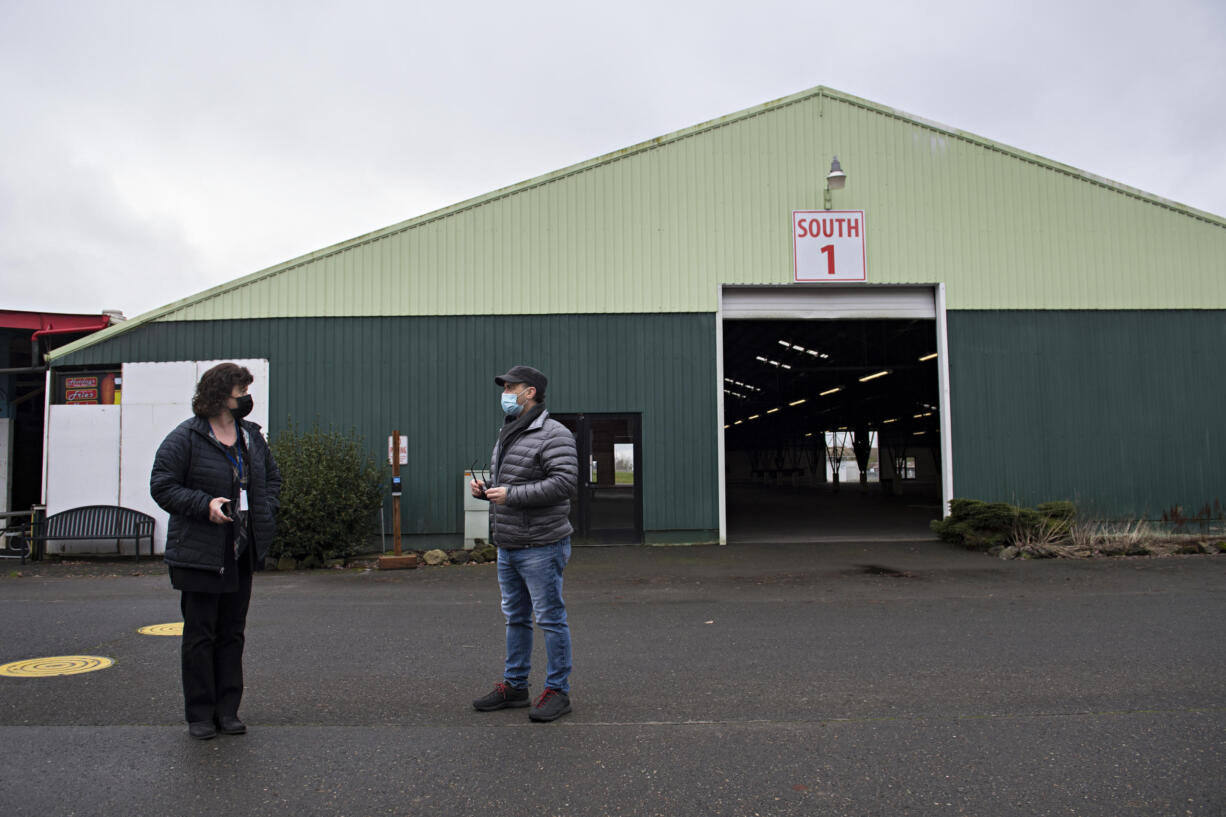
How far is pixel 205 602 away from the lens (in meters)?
4.19

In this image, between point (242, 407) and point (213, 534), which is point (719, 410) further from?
point (213, 534)

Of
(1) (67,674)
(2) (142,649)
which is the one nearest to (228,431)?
(1) (67,674)

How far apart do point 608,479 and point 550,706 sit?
9799 mm

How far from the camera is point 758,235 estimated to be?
1443 centimetres

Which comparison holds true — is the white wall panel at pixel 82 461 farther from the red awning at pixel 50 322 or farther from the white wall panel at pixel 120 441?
the red awning at pixel 50 322

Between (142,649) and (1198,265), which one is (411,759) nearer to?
(142,649)

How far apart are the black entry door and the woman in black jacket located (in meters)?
9.56

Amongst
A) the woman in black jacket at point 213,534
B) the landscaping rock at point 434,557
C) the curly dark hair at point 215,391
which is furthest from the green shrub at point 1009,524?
the curly dark hair at point 215,391

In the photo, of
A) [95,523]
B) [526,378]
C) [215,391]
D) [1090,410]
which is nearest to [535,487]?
[526,378]

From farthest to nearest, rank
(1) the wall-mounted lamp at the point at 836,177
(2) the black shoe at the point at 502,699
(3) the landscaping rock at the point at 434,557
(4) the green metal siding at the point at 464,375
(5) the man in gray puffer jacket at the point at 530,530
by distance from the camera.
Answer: (4) the green metal siding at the point at 464,375 → (1) the wall-mounted lamp at the point at 836,177 → (3) the landscaping rock at the point at 434,557 → (2) the black shoe at the point at 502,699 → (5) the man in gray puffer jacket at the point at 530,530

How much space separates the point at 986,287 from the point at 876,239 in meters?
2.16

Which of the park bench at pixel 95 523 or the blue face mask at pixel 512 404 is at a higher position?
the blue face mask at pixel 512 404

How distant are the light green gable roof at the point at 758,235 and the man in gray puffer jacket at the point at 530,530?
9.89 meters

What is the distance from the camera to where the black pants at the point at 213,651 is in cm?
415
